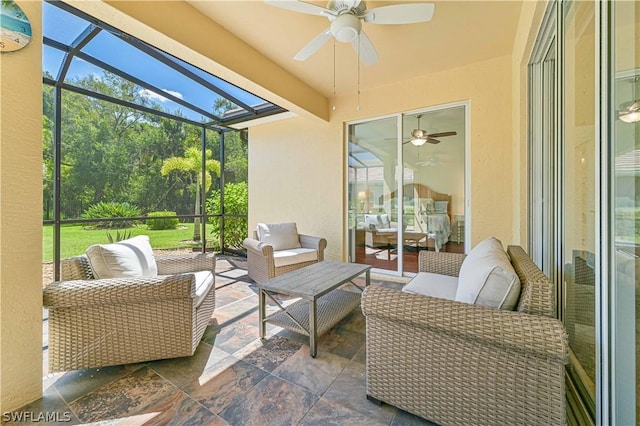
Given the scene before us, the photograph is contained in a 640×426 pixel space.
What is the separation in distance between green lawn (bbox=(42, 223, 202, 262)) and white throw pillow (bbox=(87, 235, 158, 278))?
52.5 inches

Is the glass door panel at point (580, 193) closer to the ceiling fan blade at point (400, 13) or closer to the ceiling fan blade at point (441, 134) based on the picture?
the ceiling fan blade at point (400, 13)

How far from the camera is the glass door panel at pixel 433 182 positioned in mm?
3396

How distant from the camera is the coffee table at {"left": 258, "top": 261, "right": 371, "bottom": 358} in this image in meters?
1.88

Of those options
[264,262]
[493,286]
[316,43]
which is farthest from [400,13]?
[264,262]

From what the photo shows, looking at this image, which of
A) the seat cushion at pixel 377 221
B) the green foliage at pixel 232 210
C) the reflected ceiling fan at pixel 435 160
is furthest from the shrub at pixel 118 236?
the reflected ceiling fan at pixel 435 160

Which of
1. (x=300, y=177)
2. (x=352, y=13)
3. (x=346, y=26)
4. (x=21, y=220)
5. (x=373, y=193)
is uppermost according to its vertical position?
(x=352, y=13)

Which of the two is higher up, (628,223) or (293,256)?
(628,223)

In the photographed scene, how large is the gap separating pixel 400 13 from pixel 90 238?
4.80 metres

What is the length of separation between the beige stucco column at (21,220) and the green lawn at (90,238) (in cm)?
155

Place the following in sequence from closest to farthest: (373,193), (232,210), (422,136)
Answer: (422,136)
(373,193)
(232,210)

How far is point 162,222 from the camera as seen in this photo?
453 cm

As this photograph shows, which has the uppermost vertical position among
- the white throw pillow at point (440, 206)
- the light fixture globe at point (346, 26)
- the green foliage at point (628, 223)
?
the light fixture globe at point (346, 26)

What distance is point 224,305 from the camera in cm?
280

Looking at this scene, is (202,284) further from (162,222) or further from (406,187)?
(162,222)
